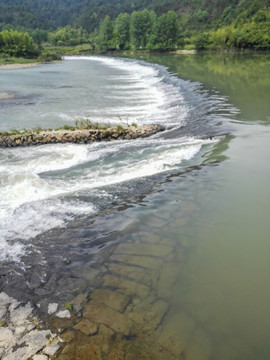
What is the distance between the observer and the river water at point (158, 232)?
470cm

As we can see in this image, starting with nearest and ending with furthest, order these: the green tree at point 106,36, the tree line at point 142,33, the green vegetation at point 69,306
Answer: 1. the green vegetation at point 69,306
2. the tree line at point 142,33
3. the green tree at point 106,36

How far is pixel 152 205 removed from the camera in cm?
800

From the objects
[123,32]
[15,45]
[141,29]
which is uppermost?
[141,29]

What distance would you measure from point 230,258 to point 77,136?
11.0 meters

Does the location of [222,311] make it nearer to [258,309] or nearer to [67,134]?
[258,309]

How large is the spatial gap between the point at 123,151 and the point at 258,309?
9365 millimetres

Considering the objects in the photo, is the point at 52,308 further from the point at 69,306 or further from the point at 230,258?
the point at 230,258

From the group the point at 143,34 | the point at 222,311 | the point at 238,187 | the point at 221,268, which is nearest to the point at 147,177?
the point at 238,187

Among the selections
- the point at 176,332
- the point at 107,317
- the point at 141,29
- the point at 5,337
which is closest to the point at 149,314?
the point at 176,332

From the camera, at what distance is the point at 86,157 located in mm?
12805

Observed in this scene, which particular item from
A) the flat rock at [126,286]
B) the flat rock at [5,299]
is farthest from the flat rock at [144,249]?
the flat rock at [5,299]

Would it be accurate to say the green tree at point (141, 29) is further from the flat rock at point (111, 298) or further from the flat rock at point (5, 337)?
the flat rock at point (5, 337)

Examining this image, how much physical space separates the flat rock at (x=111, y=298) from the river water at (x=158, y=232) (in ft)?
0.27

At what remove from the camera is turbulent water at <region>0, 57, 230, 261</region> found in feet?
25.8
